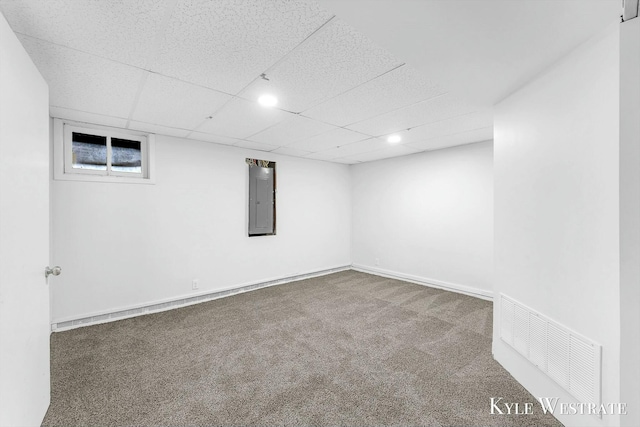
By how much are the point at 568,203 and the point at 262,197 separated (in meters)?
4.04

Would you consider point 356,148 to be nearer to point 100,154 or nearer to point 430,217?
point 430,217

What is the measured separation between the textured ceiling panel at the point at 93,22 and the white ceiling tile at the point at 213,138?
1.99 meters

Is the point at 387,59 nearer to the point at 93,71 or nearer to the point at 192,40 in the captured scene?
the point at 192,40

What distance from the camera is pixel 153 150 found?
3.72 m

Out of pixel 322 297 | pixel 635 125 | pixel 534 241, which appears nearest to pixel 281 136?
pixel 322 297

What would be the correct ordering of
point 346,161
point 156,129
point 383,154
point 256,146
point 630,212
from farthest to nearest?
point 346,161, point 383,154, point 256,146, point 156,129, point 630,212

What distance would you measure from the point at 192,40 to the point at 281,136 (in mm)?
2175

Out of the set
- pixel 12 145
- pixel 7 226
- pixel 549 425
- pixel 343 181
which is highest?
pixel 343 181

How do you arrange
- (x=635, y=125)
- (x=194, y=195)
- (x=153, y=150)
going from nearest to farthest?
(x=635, y=125)
(x=153, y=150)
(x=194, y=195)

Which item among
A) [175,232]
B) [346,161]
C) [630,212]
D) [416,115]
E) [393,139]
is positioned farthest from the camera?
[346,161]

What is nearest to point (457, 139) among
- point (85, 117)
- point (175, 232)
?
point (175, 232)

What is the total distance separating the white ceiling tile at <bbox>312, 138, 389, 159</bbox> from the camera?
166 inches

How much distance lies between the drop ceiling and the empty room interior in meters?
0.02

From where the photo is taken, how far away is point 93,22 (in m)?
1.54
